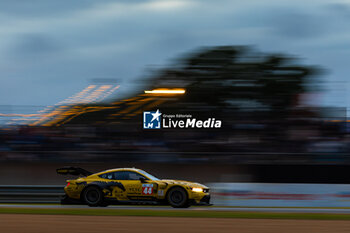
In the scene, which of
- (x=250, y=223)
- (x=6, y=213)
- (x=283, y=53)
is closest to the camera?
(x=250, y=223)

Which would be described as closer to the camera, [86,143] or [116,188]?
[116,188]

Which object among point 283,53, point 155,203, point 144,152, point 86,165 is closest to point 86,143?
point 86,165

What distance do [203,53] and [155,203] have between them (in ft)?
34.8

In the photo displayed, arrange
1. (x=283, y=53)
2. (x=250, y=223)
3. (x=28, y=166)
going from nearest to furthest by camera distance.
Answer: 1. (x=250, y=223)
2. (x=28, y=166)
3. (x=283, y=53)

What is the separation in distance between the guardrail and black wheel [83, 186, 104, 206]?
4.67 feet

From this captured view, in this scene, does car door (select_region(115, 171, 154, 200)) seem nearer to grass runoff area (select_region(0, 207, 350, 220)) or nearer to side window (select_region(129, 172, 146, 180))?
side window (select_region(129, 172, 146, 180))

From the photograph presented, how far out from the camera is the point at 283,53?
22172 mm

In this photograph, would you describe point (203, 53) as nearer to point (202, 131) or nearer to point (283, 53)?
point (283, 53)

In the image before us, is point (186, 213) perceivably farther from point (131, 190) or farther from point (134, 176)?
point (134, 176)

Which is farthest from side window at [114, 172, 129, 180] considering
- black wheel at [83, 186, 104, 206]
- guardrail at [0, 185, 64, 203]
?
guardrail at [0, 185, 64, 203]

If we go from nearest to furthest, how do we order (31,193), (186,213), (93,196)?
1. (186,213)
2. (93,196)
3. (31,193)

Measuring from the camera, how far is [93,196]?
45.5 feet

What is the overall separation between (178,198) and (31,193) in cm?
448

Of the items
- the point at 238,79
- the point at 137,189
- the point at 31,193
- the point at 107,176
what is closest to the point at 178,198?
the point at 137,189
